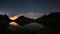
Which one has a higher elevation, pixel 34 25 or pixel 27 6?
pixel 27 6

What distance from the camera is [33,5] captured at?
2.37 feet

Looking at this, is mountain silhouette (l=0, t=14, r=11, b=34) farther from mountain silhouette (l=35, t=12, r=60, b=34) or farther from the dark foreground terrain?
mountain silhouette (l=35, t=12, r=60, b=34)

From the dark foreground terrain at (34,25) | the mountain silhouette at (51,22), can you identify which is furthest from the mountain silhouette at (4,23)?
the mountain silhouette at (51,22)

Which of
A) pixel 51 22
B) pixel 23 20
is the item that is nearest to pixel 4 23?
pixel 23 20

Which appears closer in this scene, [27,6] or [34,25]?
[34,25]

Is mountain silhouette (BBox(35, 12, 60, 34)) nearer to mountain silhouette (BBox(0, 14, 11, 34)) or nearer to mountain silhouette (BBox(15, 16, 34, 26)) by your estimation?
mountain silhouette (BBox(15, 16, 34, 26))

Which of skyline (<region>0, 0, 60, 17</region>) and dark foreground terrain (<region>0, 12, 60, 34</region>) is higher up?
skyline (<region>0, 0, 60, 17</region>)

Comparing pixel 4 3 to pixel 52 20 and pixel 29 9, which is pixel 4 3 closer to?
pixel 29 9

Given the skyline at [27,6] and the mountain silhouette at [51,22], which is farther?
the skyline at [27,6]

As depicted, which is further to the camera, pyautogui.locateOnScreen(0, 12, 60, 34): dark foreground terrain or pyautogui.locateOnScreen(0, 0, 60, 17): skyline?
pyautogui.locateOnScreen(0, 0, 60, 17): skyline

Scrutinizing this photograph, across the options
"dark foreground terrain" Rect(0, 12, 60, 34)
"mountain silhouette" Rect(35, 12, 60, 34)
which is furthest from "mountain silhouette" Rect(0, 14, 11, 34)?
"mountain silhouette" Rect(35, 12, 60, 34)

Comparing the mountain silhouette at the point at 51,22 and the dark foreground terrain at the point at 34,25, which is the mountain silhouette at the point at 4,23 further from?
the mountain silhouette at the point at 51,22

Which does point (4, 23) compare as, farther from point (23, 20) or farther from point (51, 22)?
point (51, 22)

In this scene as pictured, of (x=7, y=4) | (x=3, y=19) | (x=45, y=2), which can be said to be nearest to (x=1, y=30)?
(x=3, y=19)
